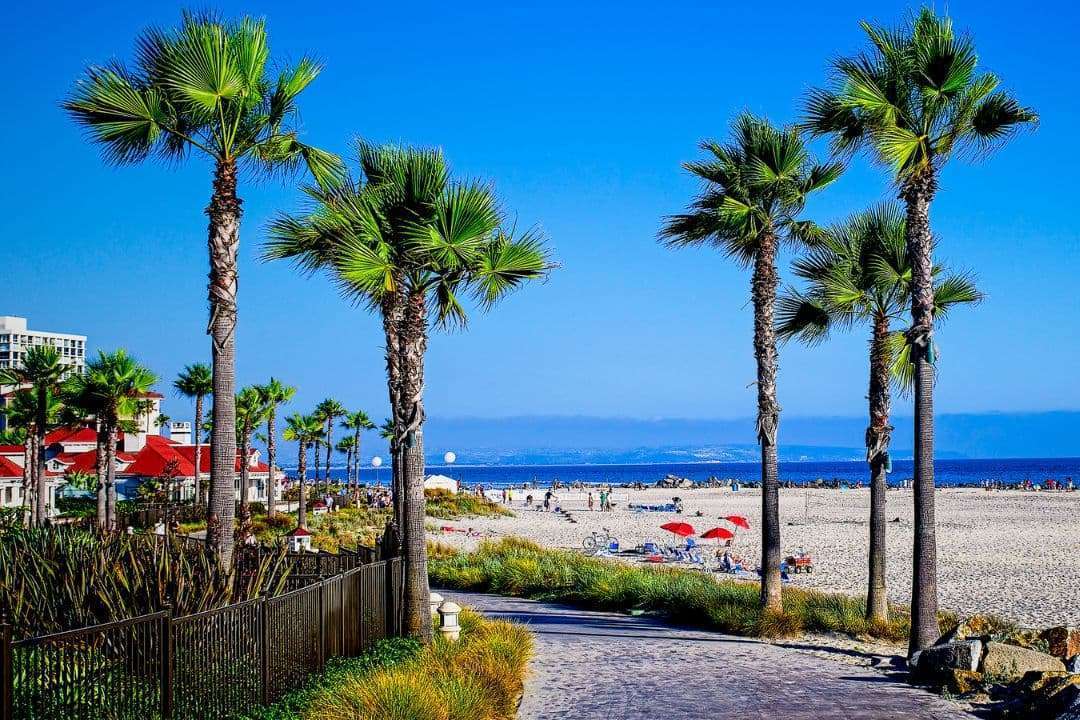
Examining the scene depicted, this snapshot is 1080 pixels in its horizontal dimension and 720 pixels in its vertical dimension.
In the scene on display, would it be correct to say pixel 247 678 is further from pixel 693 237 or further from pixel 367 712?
pixel 693 237

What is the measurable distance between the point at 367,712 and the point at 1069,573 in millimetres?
27384

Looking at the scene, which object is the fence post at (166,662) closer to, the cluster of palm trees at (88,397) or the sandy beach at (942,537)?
the sandy beach at (942,537)

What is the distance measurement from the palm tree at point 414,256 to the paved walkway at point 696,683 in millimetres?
2618

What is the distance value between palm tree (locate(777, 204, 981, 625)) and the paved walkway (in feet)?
10.1

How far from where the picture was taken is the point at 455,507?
67.2 metres

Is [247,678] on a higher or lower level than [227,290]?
lower

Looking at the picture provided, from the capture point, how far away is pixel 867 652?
15766 mm

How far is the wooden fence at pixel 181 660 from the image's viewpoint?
6.69 m

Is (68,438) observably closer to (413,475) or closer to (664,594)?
(664,594)

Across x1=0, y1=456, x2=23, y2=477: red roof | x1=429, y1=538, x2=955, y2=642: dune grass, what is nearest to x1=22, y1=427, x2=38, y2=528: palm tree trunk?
x1=0, y1=456, x2=23, y2=477: red roof

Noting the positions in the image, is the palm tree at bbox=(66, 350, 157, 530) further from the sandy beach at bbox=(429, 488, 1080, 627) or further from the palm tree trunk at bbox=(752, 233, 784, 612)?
the palm tree trunk at bbox=(752, 233, 784, 612)

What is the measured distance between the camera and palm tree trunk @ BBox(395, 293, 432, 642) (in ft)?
46.6

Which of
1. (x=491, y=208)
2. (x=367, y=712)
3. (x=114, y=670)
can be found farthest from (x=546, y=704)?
(x=491, y=208)

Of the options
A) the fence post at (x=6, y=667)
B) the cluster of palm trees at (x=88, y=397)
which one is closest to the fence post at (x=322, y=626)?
the fence post at (x=6, y=667)
